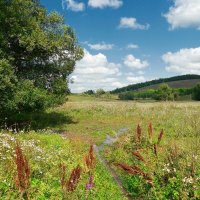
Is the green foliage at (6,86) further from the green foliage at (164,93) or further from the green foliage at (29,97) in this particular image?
the green foliage at (164,93)

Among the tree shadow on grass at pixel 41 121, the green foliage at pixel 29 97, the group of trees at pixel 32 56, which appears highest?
the group of trees at pixel 32 56

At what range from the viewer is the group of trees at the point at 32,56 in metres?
24.9

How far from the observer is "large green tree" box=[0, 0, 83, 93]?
85.9 ft

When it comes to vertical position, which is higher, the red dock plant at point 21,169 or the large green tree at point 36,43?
the large green tree at point 36,43

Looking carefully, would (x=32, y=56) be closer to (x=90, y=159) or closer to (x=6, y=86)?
(x=6, y=86)

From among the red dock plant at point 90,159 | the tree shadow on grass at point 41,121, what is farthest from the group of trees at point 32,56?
the red dock plant at point 90,159

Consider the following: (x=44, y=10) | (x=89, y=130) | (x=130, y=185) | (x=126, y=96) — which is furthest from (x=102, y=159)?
(x=126, y=96)

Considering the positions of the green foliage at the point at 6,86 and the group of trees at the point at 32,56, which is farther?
the group of trees at the point at 32,56

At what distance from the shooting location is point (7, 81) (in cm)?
2333

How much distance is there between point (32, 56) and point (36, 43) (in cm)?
233

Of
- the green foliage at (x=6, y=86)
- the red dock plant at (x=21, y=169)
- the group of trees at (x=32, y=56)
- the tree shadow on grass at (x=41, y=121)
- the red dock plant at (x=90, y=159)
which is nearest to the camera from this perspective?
the red dock plant at (x=21, y=169)

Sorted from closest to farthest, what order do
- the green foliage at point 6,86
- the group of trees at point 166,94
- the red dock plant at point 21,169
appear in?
the red dock plant at point 21,169 → the green foliage at point 6,86 → the group of trees at point 166,94

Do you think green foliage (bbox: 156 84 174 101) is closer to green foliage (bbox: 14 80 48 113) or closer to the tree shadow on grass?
the tree shadow on grass

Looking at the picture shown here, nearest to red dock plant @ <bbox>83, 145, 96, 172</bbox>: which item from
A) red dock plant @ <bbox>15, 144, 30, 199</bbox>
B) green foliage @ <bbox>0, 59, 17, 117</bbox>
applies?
red dock plant @ <bbox>15, 144, 30, 199</bbox>
